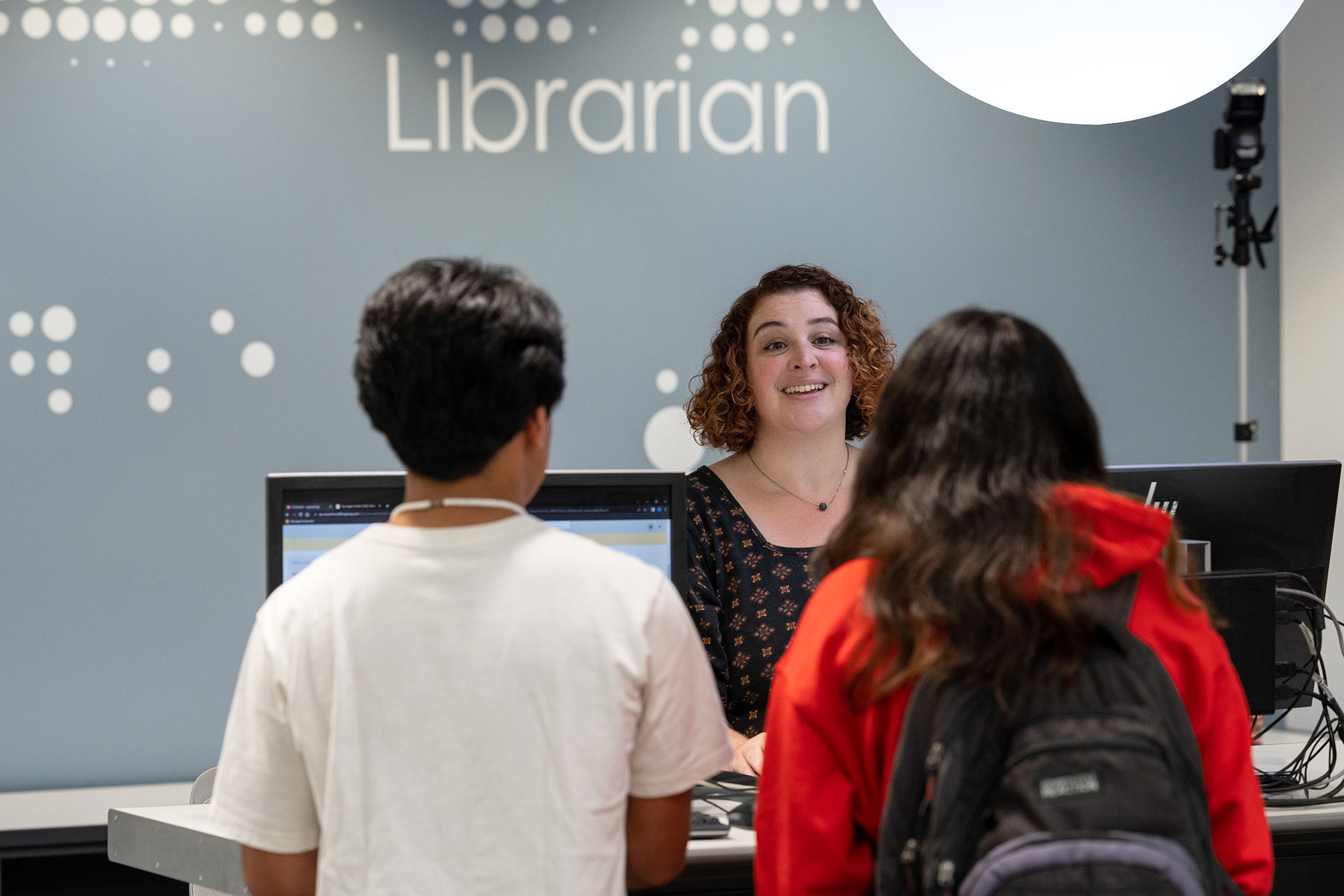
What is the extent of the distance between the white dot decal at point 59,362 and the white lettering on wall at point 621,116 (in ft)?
4.62

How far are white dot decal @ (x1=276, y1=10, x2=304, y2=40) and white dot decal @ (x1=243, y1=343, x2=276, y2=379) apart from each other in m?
0.80

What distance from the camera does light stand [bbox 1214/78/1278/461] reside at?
2758 millimetres

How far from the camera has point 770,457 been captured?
2.21m

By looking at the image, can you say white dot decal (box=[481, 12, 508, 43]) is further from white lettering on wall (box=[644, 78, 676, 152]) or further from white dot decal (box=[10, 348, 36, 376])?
white dot decal (box=[10, 348, 36, 376])

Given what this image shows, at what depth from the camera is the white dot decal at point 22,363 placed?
2633 millimetres

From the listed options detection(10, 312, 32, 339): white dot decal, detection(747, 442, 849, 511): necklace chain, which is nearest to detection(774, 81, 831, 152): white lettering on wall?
detection(747, 442, 849, 511): necklace chain

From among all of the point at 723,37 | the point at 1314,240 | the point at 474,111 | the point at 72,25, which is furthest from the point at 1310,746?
the point at 72,25

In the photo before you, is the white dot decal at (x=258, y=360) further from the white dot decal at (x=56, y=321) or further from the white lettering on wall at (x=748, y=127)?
the white lettering on wall at (x=748, y=127)

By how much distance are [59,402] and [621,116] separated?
1616 mm

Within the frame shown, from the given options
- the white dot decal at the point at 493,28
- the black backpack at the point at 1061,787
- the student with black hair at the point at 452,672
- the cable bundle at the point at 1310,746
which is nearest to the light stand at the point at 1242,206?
the cable bundle at the point at 1310,746

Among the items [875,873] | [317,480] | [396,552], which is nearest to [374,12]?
[317,480]

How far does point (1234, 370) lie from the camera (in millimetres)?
3217

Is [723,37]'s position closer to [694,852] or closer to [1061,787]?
[694,852]

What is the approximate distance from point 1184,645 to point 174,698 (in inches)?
97.3
